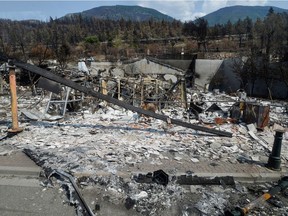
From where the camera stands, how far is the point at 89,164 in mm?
5281

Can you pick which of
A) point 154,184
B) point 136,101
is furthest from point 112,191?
point 136,101

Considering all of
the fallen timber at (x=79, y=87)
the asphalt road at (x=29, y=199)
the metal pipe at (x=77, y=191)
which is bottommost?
the asphalt road at (x=29, y=199)

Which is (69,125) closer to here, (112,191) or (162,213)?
(112,191)

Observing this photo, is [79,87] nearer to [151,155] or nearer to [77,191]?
[151,155]

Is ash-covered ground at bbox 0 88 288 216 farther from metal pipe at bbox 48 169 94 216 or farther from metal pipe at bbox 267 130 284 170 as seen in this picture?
metal pipe at bbox 267 130 284 170

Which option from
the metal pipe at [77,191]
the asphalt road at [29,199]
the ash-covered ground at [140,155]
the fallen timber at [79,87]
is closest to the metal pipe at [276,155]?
the ash-covered ground at [140,155]

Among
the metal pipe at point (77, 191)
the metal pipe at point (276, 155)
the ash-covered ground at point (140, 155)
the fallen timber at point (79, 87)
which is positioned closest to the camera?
the metal pipe at point (77, 191)

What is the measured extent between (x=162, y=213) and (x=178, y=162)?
173 cm

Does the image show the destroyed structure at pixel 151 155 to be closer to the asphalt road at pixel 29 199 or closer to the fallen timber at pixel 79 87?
the fallen timber at pixel 79 87

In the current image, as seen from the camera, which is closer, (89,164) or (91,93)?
(89,164)

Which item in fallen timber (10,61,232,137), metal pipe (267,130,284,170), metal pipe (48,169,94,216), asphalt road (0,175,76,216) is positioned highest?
fallen timber (10,61,232,137)

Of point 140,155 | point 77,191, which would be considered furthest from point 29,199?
point 140,155

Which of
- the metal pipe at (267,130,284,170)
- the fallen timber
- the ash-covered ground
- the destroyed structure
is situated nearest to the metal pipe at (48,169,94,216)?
the destroyed structure

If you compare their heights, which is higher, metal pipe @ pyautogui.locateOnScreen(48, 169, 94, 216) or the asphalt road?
metal pipe @ pyautogui.locateOnScreen(48, 169, 94, 216)
